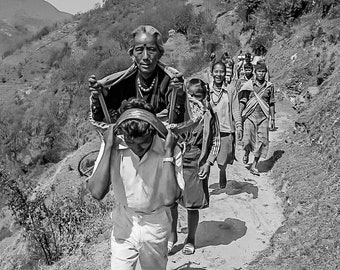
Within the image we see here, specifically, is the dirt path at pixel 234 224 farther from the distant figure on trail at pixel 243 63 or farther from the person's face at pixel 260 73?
the distant figure on trail at pixel 243 63

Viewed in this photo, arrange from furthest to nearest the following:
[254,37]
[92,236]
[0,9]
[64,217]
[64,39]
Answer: [0,9]
[64,39]
[254,37]
[64,217]
[92,236]

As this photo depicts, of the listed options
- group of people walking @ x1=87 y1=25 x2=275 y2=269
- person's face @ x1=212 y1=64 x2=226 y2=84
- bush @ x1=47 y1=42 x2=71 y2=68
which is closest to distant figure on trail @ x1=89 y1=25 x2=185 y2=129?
group of people walking @ x1=87 y1=25 x2=275 y2=269

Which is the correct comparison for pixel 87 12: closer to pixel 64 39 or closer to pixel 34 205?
pixel 64 39

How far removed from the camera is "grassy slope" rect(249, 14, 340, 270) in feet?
15.6

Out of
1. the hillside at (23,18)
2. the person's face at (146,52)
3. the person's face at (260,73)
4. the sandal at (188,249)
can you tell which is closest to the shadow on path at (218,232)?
the sandal at (188,249)

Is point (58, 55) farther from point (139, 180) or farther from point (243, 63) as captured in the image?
point (139, 180)

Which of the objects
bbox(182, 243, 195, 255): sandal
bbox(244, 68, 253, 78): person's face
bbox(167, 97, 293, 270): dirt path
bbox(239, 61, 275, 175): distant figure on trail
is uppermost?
bbox(244, 68, 253, 78): person's face

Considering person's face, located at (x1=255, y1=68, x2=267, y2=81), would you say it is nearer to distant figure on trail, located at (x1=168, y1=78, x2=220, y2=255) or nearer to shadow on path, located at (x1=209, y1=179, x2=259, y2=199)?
shadow on path, located at (x1=209, y1=179, x2=259, y2=199)

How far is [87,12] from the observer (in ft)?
135

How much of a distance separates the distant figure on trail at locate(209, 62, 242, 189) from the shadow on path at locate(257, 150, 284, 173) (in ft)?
6.03

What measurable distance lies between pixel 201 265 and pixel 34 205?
3.84 m

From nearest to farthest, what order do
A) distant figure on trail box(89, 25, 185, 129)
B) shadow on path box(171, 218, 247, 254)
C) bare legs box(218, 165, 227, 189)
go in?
distant figure on trail box(89, 25, 185, 129) → shadow on path box(171, 218, 247, 254) → bare legs box(218, 165, 227, 189)

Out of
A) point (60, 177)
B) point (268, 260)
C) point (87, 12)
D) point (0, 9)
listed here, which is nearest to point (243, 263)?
point (268, 260)

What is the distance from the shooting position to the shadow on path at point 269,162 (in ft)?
27.5
